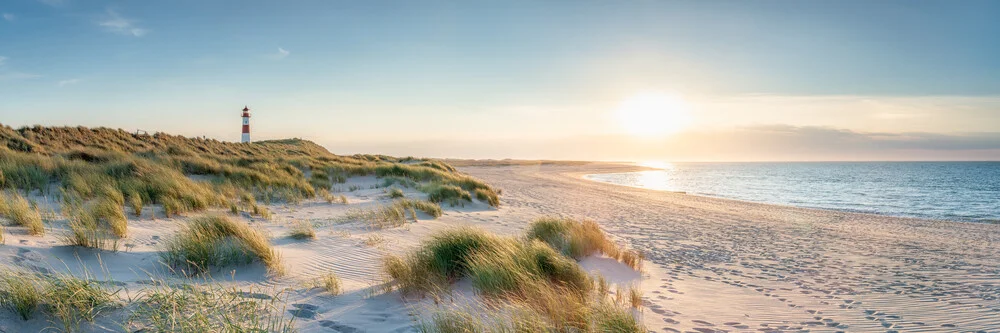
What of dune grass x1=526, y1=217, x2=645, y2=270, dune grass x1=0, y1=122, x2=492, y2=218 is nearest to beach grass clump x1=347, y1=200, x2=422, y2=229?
dune grass x1=0, y1=122, x2=492, y2=218

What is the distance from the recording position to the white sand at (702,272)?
4.98 metres

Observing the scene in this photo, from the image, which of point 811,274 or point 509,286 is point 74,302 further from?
point 811,274

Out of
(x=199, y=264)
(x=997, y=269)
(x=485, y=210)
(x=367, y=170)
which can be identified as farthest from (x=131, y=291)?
(x=367, y=170)

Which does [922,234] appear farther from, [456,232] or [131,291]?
[131,291]

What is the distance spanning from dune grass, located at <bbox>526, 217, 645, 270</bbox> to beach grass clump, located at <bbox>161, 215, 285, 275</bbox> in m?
3.82

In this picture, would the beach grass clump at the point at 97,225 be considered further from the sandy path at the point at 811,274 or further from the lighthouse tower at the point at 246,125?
the lighthouse tower at the point at 246,125

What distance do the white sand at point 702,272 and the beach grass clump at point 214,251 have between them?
152 mm

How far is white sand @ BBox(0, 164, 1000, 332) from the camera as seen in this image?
498 centimetres

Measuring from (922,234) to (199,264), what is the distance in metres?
18.2

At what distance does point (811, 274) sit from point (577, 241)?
3.98m

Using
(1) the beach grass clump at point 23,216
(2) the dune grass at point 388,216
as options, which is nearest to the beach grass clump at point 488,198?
(2) the dune grass at point 388,216

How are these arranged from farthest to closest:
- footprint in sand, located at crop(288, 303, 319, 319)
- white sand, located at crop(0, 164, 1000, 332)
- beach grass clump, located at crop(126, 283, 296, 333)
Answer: white sand, located at crop(0, 164, 1000, 332)
footprint in sand, located at crop(288, 303, 319, 319)
beach grass clump, located at crop(126, 283, 296, 333)

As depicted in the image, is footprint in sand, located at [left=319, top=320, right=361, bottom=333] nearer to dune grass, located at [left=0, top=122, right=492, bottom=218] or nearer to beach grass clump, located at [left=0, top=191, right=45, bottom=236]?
beach grass clump, located at [left=0, top=191, right=45, bottom=236]

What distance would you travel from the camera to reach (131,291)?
167 inches
